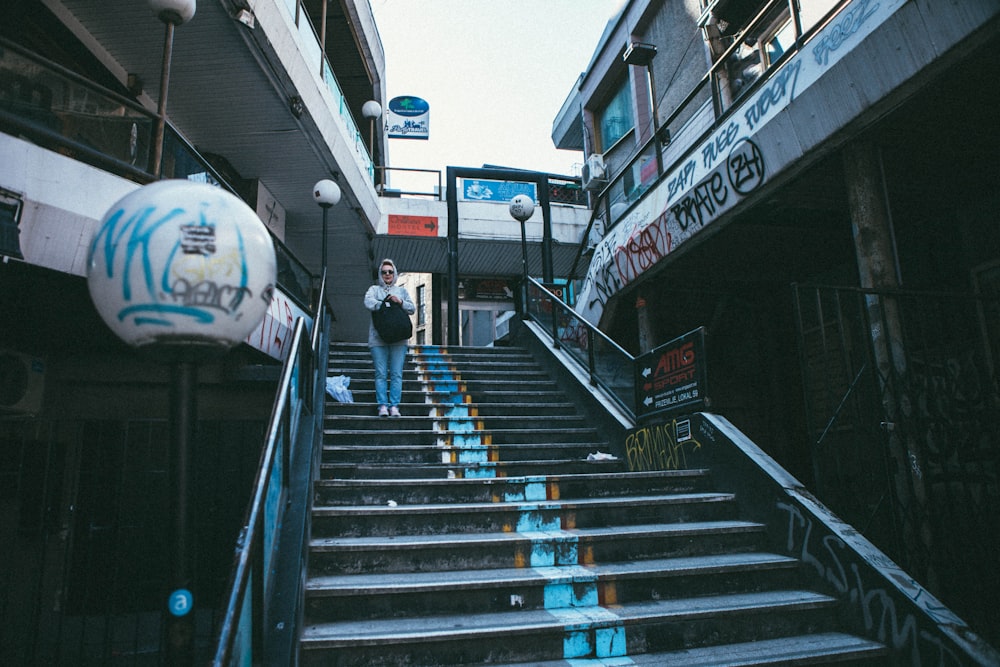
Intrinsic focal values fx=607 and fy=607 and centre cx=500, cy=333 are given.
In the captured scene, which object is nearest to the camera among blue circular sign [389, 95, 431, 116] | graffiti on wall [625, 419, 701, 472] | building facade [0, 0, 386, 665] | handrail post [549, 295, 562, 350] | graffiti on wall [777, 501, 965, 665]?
graffiti on wall [777, 501, 965, 665]

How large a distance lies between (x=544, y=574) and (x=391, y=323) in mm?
3576

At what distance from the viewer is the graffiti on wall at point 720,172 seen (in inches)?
211

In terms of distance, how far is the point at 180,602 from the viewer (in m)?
1.86

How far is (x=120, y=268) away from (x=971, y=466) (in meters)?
7.77

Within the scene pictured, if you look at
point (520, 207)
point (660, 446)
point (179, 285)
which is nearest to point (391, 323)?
point (660, 446)

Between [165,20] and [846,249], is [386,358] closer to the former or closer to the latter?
[165,20]

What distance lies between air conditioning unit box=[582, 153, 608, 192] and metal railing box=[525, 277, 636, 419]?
6.92 m

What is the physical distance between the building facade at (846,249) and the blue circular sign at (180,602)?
3.78 meters

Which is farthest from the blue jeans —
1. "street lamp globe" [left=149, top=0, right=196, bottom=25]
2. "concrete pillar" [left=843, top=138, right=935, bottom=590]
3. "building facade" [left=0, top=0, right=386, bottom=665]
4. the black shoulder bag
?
"concrete pillar" [left=843, top=138, right=935, bottom=590]

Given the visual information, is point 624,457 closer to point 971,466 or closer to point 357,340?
point 971,466

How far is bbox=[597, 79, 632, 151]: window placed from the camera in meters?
15.4

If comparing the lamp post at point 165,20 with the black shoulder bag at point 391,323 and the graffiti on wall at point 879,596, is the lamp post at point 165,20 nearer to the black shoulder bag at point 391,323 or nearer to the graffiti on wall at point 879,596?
the black shoulder bag at point 391,323

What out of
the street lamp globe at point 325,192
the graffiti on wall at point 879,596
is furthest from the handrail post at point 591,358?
the street lamp globe at point 325,192

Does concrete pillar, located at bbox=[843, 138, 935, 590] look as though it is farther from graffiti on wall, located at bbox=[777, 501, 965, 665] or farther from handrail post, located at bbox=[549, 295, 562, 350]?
handrail post, located at bbox=[549, 295, 562, 350]
